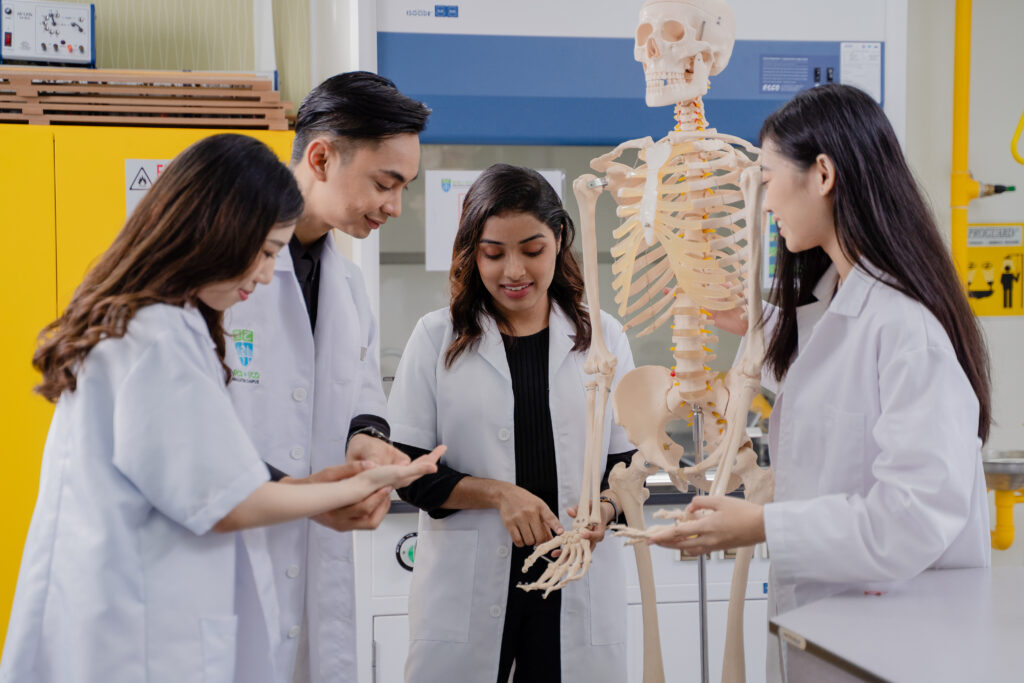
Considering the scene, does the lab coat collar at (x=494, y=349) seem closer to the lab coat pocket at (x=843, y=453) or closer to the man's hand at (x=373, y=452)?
the man's hand at (x=373, y=452)

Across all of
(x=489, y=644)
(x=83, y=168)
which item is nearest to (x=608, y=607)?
(x=489, y=644)

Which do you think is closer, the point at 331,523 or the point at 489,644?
the point at 331,523

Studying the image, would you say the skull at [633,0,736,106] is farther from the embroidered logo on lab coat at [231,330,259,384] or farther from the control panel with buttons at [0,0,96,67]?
the control panel with buttons at [0,0,96,67]

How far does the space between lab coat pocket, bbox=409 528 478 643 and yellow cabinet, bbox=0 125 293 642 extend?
1.19m

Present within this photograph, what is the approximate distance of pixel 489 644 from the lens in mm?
1650

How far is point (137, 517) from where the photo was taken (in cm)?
110

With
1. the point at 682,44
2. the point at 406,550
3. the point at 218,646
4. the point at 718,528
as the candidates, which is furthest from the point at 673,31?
the point at 406,550

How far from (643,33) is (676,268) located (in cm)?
44

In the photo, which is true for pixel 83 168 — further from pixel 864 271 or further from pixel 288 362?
pixel 864 271

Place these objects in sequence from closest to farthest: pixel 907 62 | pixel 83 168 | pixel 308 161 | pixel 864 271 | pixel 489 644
→ 1. pixel 864 271
2. pixel 308 161
3. pixel 489 644
4. pixel 83 168
5. pixel 907 62

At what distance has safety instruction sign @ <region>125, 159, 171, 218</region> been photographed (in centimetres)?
235

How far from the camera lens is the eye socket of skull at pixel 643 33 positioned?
1574 mm

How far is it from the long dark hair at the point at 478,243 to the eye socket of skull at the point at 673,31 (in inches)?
14.3

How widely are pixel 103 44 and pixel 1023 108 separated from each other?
123 inches
